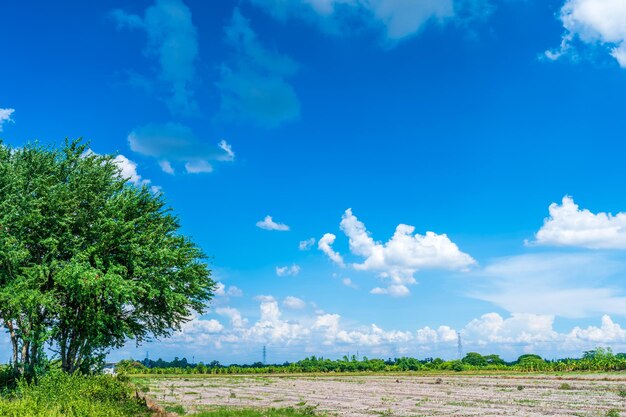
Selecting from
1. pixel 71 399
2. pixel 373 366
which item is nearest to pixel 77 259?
pixel 71 399

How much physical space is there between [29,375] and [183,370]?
78607mm

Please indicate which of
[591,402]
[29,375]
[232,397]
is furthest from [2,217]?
[591,402]

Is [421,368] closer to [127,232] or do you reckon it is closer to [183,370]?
[183,370]

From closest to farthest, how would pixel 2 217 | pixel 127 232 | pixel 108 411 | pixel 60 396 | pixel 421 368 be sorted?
pixel 108 411 → pixel 60 396 → pixel 2 217 → pixel 127 232 → pixel 421 368

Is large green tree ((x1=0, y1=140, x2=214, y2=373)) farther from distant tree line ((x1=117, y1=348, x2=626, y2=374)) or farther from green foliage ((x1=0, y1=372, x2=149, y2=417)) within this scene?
distant tree line ((x1=117, y1=348, x2=626, y2=374))

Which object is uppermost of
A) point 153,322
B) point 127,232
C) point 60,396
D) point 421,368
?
point 127,232

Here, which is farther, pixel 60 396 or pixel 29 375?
pixel 29 375

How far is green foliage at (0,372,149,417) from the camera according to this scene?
54.7ft

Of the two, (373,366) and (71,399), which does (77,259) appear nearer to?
(71,399)

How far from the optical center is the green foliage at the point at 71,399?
1667cm

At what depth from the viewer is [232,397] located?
3691 cm

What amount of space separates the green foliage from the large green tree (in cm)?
314

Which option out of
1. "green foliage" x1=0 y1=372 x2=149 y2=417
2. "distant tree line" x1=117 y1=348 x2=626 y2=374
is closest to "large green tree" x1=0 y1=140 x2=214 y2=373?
"green foliage" x1=0 y1=372 x2=149 y2=417

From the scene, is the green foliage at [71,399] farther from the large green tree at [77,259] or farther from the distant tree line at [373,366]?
the distant tree line at [373,366]
